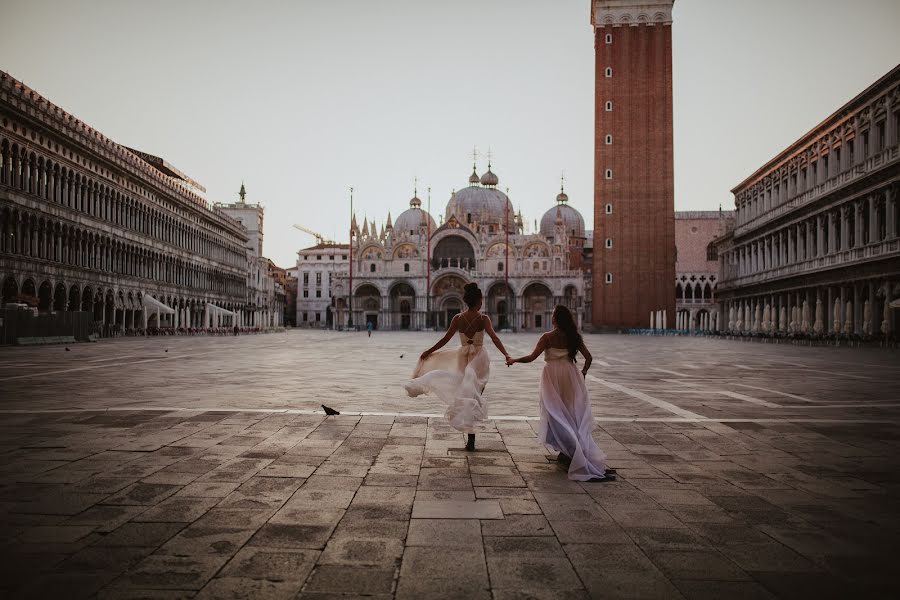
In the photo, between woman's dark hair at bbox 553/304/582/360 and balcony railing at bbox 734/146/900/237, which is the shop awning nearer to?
balcony railing at bbox 734/146/900/237

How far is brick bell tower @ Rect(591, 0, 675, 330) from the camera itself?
206 ft

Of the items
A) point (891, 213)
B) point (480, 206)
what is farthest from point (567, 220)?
point (891, 213)

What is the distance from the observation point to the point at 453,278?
85.7m

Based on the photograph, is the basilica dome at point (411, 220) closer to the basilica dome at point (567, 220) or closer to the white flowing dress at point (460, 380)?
the basilica dome at point (567, 220)

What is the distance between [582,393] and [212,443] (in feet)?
11.9

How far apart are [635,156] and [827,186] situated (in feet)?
85.2

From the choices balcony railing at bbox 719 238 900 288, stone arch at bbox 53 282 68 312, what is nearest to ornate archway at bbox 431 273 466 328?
balcony railing at bbox 719 238 900 288

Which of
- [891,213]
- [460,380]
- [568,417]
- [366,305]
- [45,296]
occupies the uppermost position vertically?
[891,213]

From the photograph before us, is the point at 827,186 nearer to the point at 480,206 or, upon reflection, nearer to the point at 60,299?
the point at 60,299

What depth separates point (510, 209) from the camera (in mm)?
98938

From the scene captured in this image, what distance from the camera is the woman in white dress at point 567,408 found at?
562cm

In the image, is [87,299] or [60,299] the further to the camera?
[87,299]

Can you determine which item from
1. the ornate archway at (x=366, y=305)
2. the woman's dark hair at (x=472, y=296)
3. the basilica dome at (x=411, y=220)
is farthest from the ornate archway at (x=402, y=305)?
the woman's dark hair at (x=472, y=296)

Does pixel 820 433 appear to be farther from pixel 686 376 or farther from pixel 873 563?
pixel 686 376
